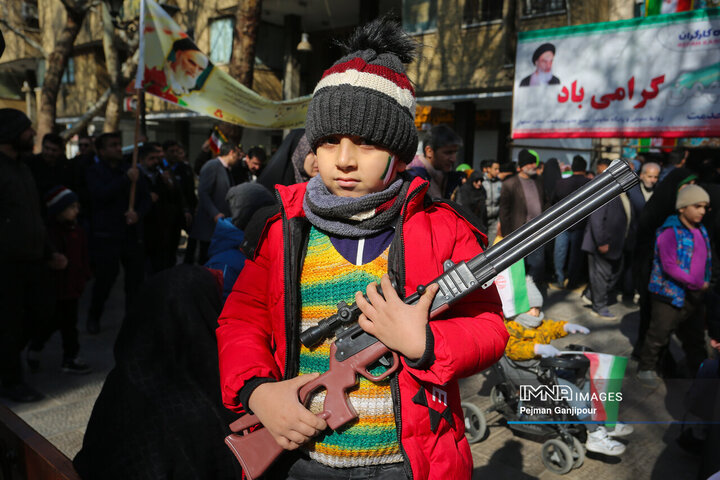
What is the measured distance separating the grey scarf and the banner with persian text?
5.80 metres

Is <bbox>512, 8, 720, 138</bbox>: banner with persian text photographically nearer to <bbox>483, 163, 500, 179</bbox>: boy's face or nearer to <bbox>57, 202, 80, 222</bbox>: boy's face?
<bbox>483, 163, 500, 179</bbox>: boy's face

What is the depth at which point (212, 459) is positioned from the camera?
6.77 ft

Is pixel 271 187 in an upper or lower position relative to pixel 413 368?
upper

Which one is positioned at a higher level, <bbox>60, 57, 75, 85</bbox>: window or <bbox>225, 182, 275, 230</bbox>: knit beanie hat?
<bbox>60, 57, 75, 85</bbox>: window

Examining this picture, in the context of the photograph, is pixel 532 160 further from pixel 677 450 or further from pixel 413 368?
pixel 413 368

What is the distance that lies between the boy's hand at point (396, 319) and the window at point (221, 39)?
19.0 meters

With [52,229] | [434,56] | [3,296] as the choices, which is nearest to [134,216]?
Answer: [52,229]

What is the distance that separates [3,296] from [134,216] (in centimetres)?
203

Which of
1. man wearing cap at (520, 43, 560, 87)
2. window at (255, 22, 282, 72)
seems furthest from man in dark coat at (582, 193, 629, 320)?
window at (255, 22, 282, 72)

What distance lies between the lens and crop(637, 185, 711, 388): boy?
4398 mm

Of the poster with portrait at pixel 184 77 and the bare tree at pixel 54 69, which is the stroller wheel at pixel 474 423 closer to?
the poster with portrait at pixel 184 77

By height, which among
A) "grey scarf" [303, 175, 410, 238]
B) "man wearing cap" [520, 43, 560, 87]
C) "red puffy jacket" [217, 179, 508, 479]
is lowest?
"red puffy jacket" [217, 179, 508, 479]

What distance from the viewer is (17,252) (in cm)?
384

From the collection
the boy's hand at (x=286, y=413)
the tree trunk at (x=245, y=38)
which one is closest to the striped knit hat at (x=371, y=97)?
the boy's hand at (x=286, y=413)
